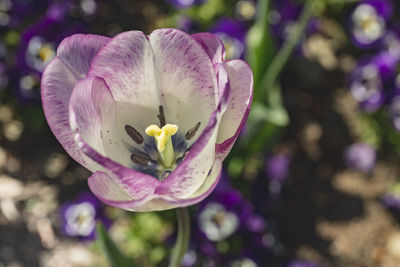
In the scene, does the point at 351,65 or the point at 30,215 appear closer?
the point at 30,215

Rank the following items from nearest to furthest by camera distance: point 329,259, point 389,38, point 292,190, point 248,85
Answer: point 248,85, point 329,259, point 292,190, point 389,38

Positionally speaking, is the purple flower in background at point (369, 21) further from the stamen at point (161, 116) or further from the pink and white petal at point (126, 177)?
the pink and white petal at point (126, 177)

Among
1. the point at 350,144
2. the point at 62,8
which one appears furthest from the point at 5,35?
the point at 350,144

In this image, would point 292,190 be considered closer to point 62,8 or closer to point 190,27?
point 190,27

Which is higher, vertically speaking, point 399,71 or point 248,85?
point 248,85

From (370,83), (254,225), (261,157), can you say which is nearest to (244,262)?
(254,225)

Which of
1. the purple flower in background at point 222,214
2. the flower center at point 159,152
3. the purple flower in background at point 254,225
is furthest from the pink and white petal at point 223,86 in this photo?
the purple flower in background at point 254,225

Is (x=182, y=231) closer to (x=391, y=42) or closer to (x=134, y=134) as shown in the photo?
(x=134, y=134)
